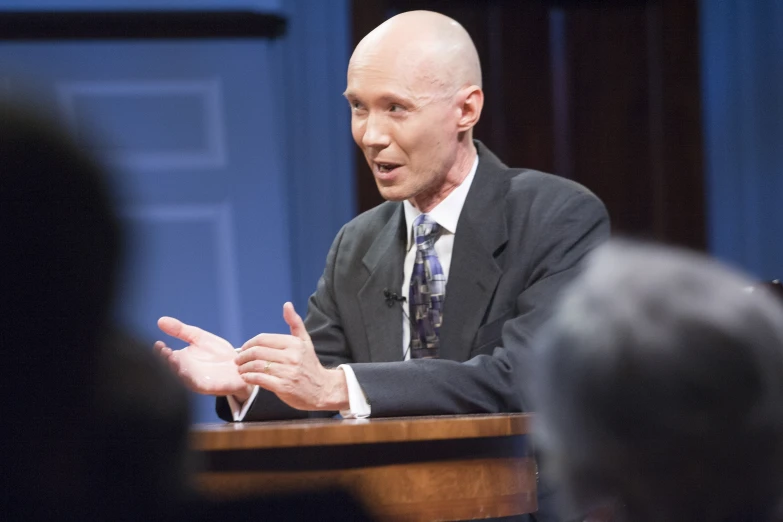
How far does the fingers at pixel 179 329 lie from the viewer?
7.19 feet

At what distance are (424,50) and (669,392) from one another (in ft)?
7.45

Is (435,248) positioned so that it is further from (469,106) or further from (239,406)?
(239,406)

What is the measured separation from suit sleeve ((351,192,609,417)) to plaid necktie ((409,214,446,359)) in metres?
0.17

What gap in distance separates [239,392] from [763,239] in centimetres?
336

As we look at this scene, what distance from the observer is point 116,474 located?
61 centimetres

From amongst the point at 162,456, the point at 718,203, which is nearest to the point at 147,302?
the point at 162,456

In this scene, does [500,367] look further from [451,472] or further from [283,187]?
[283,187]

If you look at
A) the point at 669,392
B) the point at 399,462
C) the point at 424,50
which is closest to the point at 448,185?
the point at 424,50

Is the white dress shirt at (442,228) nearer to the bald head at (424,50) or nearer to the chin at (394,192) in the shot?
the chin at (394,192)

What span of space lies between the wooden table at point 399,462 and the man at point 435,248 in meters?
0.49

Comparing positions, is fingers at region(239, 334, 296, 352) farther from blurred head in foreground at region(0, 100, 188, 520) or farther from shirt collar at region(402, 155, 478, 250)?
blurred head in foreground at region(0, 100, 188, 520)

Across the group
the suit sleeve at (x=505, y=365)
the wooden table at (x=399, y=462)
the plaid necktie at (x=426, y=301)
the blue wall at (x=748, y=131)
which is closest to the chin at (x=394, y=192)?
the plaid necktie at (x=426, y=301)

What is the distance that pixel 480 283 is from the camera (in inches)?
100.0

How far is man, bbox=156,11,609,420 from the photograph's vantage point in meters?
2.29
